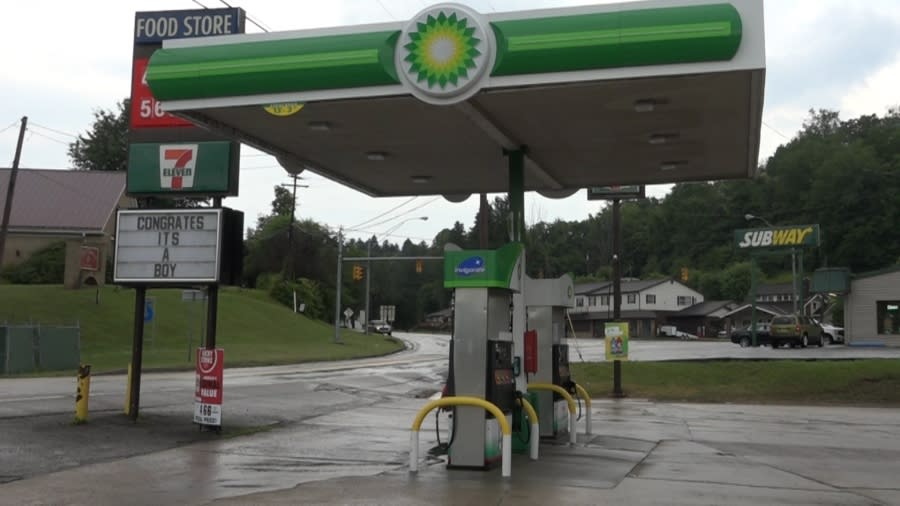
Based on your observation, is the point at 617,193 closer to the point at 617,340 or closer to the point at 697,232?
the point at 617,340

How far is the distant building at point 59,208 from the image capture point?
212 ft

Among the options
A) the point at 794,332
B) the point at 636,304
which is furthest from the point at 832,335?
the point at 636,304

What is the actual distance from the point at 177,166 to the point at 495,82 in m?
8.12

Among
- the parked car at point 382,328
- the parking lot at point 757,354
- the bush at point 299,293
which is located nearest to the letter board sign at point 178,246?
the parking lot at point 757,354

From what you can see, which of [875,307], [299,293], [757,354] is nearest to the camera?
[757,354]

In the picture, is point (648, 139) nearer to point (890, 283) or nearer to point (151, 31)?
point (151, 31)

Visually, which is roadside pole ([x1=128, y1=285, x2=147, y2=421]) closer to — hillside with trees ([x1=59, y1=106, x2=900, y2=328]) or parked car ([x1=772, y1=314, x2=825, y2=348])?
parked car ([x1=772, y1=314, x2=825, y2=348])

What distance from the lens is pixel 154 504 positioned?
867 cm

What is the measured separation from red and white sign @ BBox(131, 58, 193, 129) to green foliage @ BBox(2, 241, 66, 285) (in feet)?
163

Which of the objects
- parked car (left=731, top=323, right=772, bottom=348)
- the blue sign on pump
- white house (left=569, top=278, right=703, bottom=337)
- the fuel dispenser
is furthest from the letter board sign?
white house (left=569, top=278, right=703, bottom=337)

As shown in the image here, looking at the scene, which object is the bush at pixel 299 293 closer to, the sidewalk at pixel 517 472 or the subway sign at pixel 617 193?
the subway sign at pixel 617 193

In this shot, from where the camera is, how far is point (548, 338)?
1391cm

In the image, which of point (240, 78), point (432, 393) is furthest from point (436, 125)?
point (432, 393)

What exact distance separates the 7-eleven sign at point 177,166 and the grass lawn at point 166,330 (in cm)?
1994
